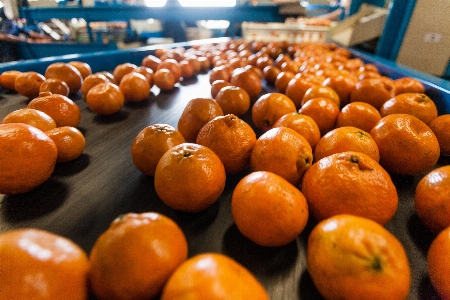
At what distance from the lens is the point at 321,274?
457 millimetres

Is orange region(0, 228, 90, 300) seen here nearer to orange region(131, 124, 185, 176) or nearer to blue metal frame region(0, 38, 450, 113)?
orange region(131, 124, 185, 176)

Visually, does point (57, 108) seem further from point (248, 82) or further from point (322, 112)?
point (322, 112)

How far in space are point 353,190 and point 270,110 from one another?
619mm

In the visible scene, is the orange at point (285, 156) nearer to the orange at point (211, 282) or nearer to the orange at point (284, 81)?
the orange at point (211, 282)

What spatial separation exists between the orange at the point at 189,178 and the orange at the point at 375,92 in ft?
3.44

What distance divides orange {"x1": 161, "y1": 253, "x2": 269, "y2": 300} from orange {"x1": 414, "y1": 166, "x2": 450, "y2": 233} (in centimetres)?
52

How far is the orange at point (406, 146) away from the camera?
2.63 feet

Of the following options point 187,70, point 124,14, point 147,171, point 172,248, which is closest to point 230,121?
point 147,171

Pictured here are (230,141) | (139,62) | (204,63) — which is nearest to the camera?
(230,141)

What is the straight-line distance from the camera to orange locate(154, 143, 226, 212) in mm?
634

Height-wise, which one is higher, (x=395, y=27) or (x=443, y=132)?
(x=395, y=27)

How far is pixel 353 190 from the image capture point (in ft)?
1.89

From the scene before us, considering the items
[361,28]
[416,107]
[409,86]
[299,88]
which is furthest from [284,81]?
[361,28]

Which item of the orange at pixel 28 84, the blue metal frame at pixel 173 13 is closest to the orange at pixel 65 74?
the orange at pixel 28 84
